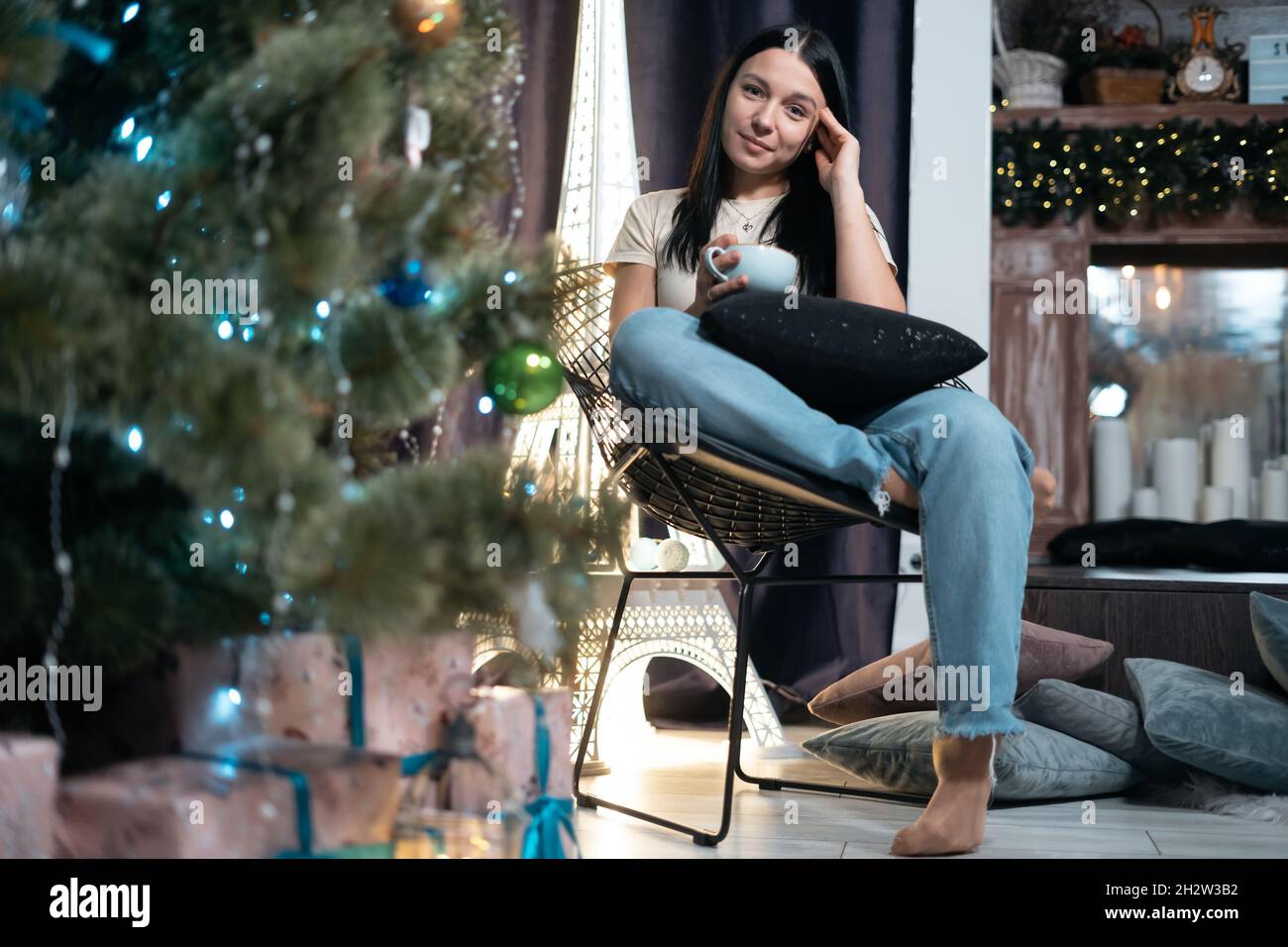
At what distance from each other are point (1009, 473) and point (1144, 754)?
62cm

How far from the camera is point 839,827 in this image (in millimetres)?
1381

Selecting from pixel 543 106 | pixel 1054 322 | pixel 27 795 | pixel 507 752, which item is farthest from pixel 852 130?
pixel 27 795

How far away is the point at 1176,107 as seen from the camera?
126 inches

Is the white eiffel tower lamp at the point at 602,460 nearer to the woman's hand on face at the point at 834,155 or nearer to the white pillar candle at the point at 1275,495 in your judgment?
the woman's hand on face at the point at 834,155

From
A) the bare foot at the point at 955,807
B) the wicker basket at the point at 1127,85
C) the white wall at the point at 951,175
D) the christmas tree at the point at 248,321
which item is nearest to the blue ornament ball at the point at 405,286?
the christmas tree at the point at 248,321

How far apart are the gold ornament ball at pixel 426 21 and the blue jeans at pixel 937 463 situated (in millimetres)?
470

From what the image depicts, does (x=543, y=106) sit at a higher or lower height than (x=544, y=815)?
higher

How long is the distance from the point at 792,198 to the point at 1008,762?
821 mm

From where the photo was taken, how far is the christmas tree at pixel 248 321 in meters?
0.74

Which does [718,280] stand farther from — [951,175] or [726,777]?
[951,175]

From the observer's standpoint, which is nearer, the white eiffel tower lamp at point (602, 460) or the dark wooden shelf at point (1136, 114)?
the white eiffel tower lamp at point (602, 460)

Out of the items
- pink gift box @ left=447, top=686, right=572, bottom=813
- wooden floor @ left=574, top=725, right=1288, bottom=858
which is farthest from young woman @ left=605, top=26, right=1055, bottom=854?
pink gift box @ left=447, top=686, right=572, bottom=813

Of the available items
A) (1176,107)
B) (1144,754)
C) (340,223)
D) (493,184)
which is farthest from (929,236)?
(340,223)

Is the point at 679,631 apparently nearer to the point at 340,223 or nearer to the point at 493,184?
the point at 493,184
